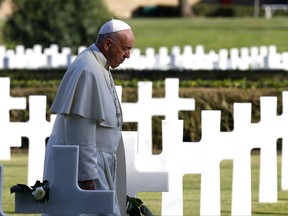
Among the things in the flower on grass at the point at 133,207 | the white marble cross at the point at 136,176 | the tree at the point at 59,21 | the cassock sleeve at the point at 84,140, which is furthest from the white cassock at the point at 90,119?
the tree at the point at 59,21

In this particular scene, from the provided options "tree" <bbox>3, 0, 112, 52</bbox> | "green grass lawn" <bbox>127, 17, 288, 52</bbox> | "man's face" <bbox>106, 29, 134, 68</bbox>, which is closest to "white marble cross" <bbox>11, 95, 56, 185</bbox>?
"man's face" <bbox>106, 29, 134, 68</bbox>

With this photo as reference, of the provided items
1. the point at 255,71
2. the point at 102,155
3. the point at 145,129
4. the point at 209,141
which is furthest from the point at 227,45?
the point at 102,155

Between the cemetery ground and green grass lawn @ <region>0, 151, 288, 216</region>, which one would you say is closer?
green grass lawn @ <region>0, 151, 288, 216</region>

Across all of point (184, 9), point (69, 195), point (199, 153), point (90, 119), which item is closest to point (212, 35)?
point (184, 9)

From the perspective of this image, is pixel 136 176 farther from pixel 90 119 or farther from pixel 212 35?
pixel 212 35

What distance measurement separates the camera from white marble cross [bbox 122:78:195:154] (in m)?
12.1

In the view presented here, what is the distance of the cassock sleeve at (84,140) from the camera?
23.0ft

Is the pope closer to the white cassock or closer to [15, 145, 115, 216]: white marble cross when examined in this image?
the white cassock

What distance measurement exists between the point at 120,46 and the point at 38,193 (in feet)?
3.09

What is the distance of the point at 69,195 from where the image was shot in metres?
6.85

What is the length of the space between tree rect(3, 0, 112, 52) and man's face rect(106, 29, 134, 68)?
68.8 ft

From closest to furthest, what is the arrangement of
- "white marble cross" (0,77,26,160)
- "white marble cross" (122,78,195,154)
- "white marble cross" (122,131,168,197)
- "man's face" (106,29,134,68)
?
"man's face" (106,29,134,68) → "white marble cross" (122,131,168,197) → "white marble cross" (0,77,26,160) → "white marble cross" (122,78,195,154)

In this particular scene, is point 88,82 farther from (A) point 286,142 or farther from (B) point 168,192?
(A) point 286,142

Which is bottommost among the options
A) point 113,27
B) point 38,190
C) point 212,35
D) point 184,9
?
point 38,190
